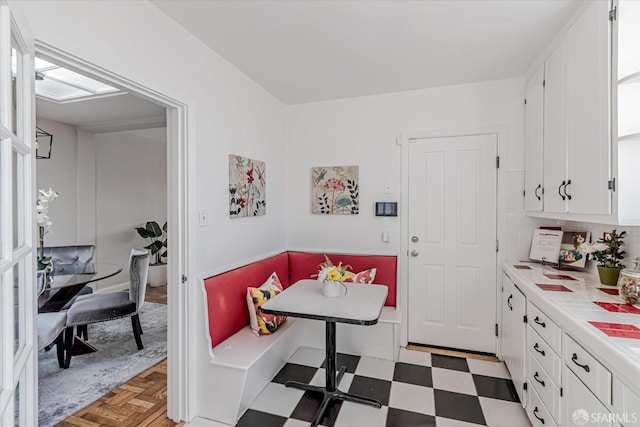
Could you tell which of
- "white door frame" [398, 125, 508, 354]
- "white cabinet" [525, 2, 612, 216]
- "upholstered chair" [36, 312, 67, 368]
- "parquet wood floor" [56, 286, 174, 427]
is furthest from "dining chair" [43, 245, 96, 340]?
"white cabinet" [525, 2, 612, 216]

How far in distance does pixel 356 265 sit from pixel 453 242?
0.96 metres

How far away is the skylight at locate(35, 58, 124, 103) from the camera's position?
2697 millimetres

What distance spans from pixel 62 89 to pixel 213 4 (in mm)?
2472

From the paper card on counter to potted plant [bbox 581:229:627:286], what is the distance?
0.53 m

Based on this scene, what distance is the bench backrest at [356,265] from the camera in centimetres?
306

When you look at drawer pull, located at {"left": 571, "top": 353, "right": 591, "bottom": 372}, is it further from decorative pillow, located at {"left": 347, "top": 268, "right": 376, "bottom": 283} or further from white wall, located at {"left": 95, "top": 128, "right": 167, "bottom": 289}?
white wall, located at {"left": 95, "top": 128, "right": 167, "bottom": 289}

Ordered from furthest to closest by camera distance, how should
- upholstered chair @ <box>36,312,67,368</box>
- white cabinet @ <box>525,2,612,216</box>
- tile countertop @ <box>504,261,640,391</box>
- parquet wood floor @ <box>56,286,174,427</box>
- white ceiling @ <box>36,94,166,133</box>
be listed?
white ceiling @ <box>36,94,166,133</box> → upholstered chair @ <box>36,312,67,368</box> → parquet wood floor @ <box>56,286,174,427</box> → white cabinet @ <box>525,2,612,216</box> → tile countertop @ <box>504,261,640,391</box>

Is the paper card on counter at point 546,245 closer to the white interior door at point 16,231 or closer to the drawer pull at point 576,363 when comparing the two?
the drawer pull at point 576,363

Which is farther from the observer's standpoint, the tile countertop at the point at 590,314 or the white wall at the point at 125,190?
the white wall at the point at 125,190

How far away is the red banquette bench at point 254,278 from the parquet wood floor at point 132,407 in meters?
0.60

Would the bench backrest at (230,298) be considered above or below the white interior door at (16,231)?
below

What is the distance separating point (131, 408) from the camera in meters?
2.18

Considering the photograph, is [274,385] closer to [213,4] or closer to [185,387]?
[185,387]

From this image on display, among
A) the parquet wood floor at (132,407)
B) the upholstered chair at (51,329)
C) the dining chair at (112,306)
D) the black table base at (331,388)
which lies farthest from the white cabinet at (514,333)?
the upholstered chair at (51,329)
